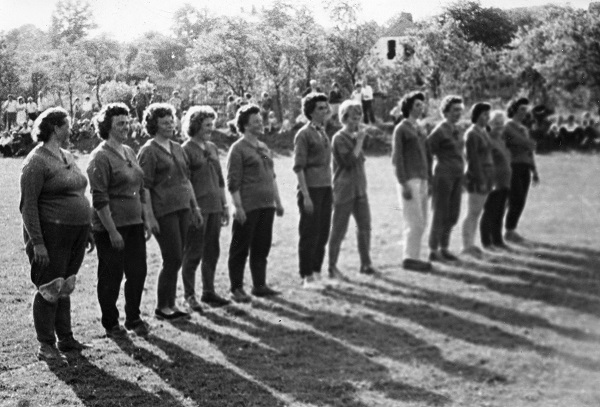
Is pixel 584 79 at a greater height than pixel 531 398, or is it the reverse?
pixel 584 79

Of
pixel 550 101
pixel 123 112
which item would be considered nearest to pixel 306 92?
pixel 123 112

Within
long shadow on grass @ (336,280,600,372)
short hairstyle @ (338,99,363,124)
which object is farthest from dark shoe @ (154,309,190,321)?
short hairstyle @ (338,99,363,124)

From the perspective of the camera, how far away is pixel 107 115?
479 centimetres

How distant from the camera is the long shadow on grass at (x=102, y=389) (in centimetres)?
402

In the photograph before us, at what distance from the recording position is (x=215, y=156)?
19.5 ft

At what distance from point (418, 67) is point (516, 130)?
612mm

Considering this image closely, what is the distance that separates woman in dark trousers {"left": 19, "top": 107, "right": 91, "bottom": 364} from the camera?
4.35 m

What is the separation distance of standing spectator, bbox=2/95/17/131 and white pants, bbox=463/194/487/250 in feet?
8.78

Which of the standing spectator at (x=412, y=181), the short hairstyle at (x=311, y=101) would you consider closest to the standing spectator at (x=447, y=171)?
the standing spectator at (x=412, y=181)

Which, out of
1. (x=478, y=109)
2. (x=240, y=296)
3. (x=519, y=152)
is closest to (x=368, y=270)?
(x=240, y=296)

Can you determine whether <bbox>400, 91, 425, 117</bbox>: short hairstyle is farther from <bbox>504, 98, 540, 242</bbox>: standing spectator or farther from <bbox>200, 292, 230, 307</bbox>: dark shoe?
<bbox>200, 292, 230, 307</bbox>: dark shoe

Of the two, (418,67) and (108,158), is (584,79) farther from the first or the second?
(108,158)

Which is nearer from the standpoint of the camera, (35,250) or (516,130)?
(516,130)

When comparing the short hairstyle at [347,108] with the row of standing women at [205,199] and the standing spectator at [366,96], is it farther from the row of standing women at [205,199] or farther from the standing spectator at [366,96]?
the standing spectator at [366,96]
